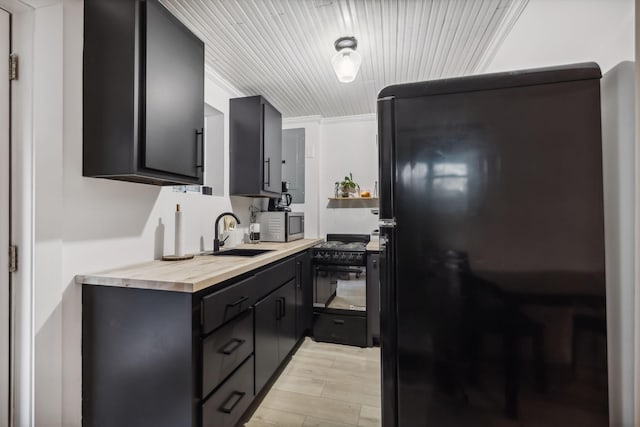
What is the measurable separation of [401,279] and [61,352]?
5.07 ft

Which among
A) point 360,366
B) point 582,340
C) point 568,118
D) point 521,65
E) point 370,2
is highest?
point 370,2

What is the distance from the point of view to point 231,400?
147cm

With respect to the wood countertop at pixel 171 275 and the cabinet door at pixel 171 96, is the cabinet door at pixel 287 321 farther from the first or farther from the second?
the cabinet door at pixel 171 96

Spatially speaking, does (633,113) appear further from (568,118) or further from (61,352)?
(61,352)

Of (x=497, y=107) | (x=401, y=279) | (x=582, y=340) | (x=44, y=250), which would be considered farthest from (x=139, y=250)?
(x=582, y=340)

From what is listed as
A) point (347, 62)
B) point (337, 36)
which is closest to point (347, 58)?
point (347, 62)

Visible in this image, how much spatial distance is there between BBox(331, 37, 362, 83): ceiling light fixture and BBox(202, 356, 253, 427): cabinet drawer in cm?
193

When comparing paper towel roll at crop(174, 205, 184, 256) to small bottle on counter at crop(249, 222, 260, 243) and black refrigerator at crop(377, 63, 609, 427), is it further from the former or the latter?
black refrigerator at crop(377, 63, 609, 427)

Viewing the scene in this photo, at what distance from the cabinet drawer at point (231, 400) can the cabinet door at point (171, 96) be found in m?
1.14

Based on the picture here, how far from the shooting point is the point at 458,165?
3.05ft

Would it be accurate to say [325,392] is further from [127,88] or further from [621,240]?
[127,88]

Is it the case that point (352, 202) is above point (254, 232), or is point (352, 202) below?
above

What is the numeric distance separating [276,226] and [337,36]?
1.77m

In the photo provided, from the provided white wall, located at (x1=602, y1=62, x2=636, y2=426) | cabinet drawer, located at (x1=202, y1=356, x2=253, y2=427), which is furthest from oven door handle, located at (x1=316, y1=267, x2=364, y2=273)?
white wall, located at (x1=602, y1=62, x2=636, y2=426)
